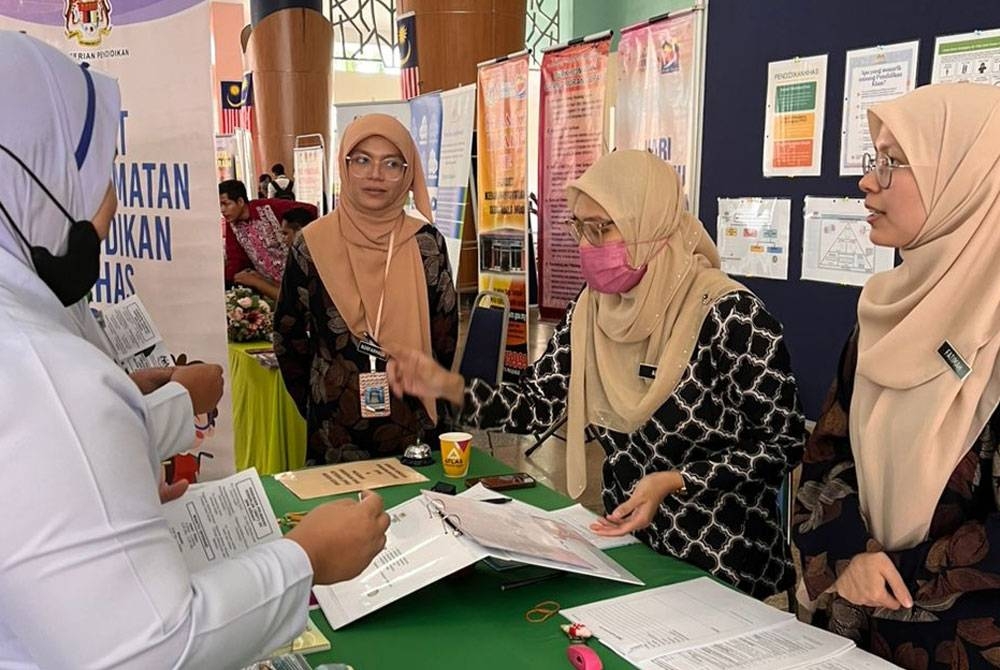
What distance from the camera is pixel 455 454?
6.00 ft

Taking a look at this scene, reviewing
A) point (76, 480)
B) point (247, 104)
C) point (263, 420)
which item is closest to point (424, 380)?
point (76, 480)

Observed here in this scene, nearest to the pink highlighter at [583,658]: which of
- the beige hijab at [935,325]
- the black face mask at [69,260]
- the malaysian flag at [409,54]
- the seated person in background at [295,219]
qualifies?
the beige hijab at [935,325]

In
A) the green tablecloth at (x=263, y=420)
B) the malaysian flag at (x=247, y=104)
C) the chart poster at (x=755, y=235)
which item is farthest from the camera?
the malaysian flag at (x=247, y=104)

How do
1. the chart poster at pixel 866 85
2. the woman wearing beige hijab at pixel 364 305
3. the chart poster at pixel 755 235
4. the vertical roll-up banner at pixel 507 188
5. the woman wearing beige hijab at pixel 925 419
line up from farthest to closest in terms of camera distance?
the vertical roll-up banner at pixel 507 188 → the chart poster at pixel 755 235 → the chart poster at pixel 866 85 → the woman wearing beige hijab at pixel 364 305 → the woman wearing beige hijab at pixel 925 419

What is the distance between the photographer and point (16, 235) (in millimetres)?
734

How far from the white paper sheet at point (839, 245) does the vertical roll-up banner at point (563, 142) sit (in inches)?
55.9

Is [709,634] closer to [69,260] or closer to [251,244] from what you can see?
[69,260]

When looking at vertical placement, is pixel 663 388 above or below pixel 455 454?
above

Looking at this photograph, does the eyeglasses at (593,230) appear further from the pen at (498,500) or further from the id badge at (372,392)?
the id badge at (372,392)

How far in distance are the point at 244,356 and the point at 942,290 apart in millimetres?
2760

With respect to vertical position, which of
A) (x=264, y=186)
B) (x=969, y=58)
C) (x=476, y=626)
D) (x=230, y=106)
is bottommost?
(x=476, y=626)

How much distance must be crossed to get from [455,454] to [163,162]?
3.21ft

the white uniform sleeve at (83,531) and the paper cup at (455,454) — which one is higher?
the white uniform sleeve at (83,531)

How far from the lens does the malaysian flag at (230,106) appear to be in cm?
1019
